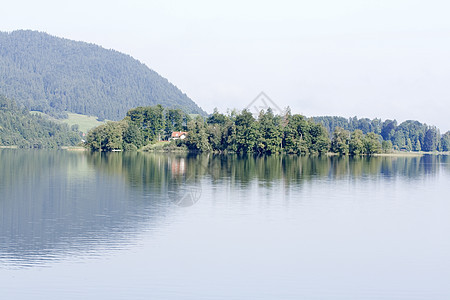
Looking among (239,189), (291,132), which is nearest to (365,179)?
(239,189)

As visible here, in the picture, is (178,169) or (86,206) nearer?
(86,206)

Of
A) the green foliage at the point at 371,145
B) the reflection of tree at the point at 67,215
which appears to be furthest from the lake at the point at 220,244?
the green foliage at the point at 371,145

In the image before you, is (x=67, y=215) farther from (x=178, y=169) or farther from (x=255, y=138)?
(x=255, y=138)

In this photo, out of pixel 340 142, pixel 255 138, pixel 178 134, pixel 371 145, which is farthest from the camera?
pixel 178 134

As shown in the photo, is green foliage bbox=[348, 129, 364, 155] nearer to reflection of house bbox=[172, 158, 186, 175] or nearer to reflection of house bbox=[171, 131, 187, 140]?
reflection of house bbox=[171, 131, 187, 140]

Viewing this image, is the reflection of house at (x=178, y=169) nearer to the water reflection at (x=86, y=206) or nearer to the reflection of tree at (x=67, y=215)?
the water reflection at (x=86, y=206)

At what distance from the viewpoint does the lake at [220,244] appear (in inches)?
806

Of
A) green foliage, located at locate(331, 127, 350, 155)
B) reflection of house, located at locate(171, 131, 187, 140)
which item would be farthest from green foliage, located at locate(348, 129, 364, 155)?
reflection of house, located at locate(171, 131, 187, 140)

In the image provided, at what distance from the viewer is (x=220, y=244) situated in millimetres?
27281

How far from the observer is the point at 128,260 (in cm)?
2355

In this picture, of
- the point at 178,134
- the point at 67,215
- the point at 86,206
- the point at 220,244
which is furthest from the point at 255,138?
the point at 220,244

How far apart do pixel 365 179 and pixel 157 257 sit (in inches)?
1762

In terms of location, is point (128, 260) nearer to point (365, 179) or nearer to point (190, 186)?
point (190, 186)

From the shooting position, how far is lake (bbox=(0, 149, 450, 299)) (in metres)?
20.5
